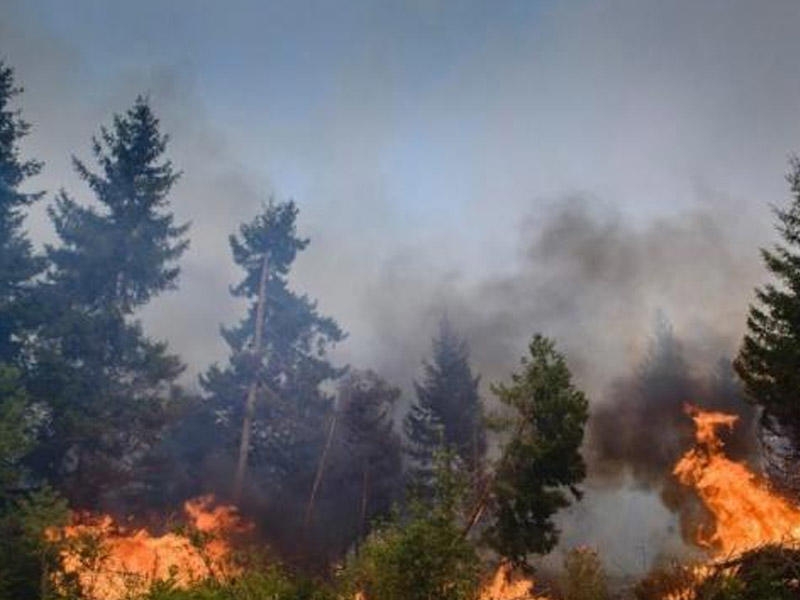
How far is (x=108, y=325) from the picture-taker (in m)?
31.0

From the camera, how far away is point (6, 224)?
28422mm

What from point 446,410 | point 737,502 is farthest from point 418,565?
point 446,410

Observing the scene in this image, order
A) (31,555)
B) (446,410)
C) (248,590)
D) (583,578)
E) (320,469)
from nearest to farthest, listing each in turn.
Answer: (248,590) < (583,578) < (31,555) < (320,469) < (446,410)

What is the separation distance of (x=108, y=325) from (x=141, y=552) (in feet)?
33.0

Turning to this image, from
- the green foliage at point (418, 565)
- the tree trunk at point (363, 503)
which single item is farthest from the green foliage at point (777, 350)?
the tree trunk at point (363, 503)

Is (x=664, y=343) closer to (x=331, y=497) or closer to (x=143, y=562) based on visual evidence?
(x=331, y=497)

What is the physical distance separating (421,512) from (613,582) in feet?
81.9

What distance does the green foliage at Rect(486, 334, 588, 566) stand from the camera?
23844 millimetres

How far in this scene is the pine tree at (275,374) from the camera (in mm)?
42344

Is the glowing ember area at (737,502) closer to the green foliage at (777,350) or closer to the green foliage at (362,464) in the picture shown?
the green foliage at (777,350)

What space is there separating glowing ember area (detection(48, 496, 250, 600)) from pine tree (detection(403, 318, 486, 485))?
14.8m

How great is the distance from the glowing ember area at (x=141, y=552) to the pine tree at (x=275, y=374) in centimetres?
507

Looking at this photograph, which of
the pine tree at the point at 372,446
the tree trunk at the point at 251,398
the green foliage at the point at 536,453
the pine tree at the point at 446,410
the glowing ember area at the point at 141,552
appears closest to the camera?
the glowing ember area at the point at 141,552

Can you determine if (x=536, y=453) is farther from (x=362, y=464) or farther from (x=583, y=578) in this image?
(x=362, y=464)
